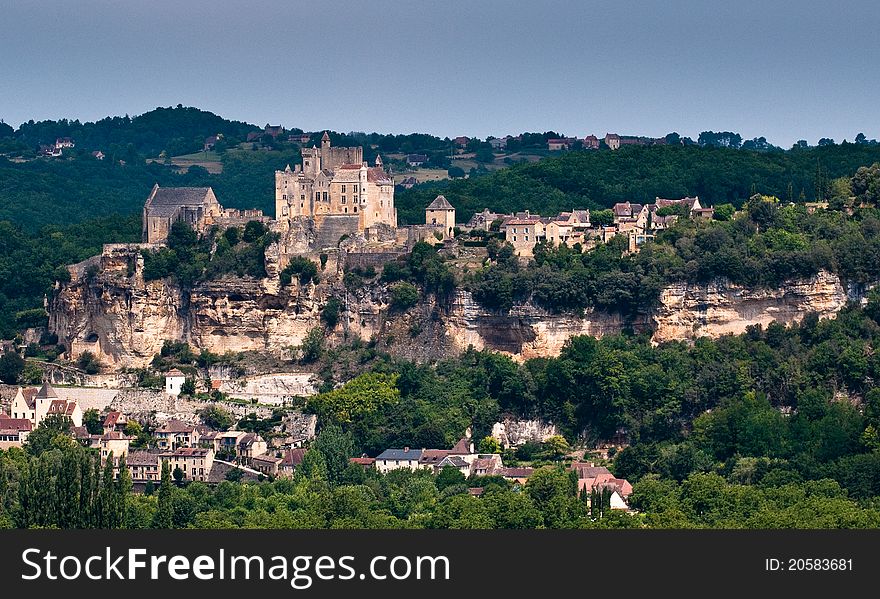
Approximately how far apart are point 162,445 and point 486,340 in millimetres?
11473

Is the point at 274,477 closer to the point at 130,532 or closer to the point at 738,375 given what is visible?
the point at 738,375

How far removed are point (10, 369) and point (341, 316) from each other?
1094 cm

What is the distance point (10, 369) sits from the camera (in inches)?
3292

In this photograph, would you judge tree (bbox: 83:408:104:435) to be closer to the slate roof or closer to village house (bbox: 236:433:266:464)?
village house (bbox: 236:433:266:464)

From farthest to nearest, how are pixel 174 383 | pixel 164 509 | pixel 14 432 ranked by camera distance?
1. pixel 174 383
2. pixel 14 432
3. pixel 164 509

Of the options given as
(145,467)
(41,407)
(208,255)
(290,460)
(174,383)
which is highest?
(208,255)

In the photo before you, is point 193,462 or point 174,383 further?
point 174,383

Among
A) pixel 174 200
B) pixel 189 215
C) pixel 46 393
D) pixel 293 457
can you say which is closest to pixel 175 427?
pixel 293 457

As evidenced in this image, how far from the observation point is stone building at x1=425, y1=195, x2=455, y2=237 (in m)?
86.6

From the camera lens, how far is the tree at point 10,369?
8356cm

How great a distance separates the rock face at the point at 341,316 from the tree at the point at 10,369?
2791 mm

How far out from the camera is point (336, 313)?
277 feet

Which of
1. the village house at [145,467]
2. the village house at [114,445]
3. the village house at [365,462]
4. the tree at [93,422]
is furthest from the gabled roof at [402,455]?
the tree at [93,422]

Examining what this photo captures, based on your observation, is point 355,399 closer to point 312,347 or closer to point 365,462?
point 365,462
